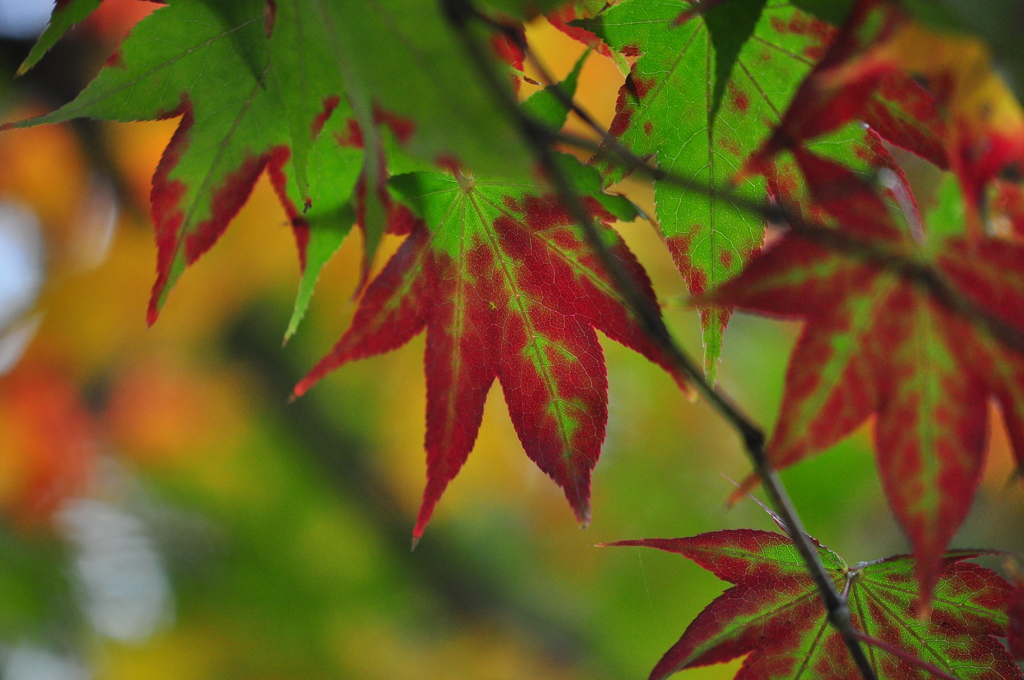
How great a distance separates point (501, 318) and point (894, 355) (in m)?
0.24

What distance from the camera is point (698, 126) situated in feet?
1.44

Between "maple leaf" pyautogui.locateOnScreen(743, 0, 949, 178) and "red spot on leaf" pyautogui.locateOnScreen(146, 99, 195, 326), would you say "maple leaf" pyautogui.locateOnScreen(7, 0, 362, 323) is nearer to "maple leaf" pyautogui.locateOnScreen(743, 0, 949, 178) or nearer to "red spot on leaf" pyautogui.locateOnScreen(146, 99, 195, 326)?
"red spot on leaf" pyautogui.locateOnScreen(146, 99, 195, 326)

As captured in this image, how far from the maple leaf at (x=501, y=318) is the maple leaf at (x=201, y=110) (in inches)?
2.6

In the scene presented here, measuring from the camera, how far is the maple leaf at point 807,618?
429mm

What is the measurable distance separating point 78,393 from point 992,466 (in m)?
3.93

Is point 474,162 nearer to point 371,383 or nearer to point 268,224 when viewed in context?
point 268,224

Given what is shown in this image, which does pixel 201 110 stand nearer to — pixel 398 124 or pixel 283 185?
pixel 283 185

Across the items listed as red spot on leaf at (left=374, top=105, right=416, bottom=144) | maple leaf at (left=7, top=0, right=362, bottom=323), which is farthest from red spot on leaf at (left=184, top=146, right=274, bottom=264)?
red spot on leaf at (left=374, top=105, right=416, bottom=144)

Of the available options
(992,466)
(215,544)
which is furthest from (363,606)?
(992,466)

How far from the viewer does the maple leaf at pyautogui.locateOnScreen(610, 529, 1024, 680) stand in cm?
43

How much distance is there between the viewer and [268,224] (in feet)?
9.09

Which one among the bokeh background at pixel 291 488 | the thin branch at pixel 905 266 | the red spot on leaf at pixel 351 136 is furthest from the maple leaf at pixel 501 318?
the bokeh background at pixel 291 488

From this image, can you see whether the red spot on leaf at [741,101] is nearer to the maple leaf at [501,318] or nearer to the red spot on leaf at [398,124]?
the maple leaf at [501,318]

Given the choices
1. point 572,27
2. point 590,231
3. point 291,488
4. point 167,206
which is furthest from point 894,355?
point 291,488
